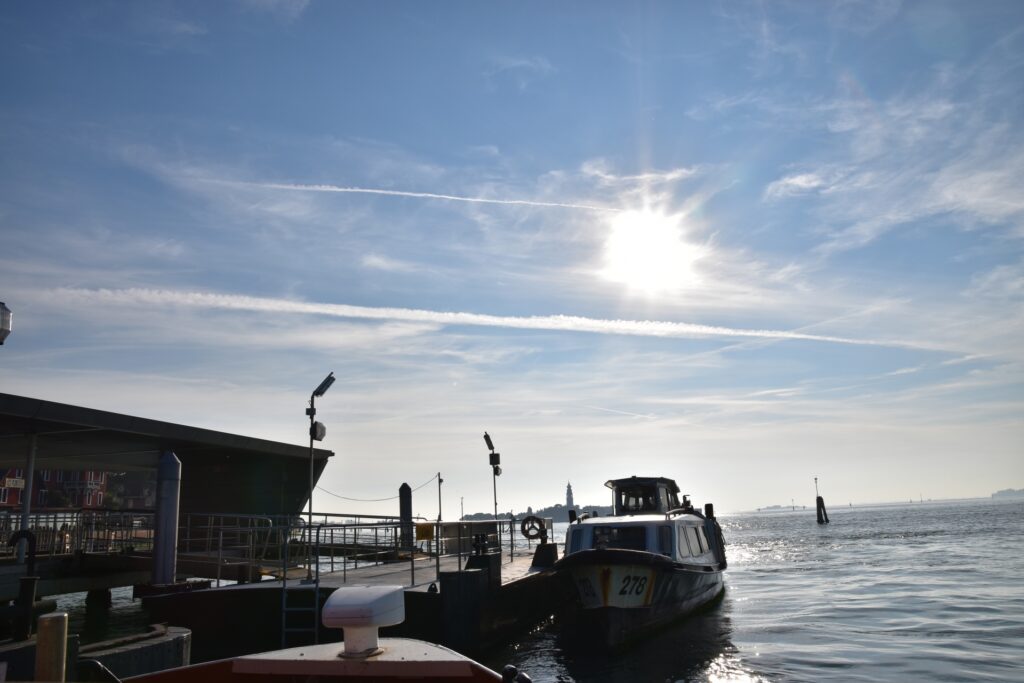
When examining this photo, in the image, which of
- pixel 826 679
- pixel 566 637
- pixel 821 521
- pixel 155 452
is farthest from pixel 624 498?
pixel 821 521

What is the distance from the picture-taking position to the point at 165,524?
16688 mm

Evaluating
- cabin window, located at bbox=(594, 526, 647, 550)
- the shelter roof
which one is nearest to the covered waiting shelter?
the shelter roof

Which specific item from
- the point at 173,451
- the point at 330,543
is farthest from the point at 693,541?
the point at 173,451

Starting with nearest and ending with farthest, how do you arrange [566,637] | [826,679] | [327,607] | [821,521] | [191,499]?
[327,607]
[826,679]
[566,637]
[191,499]
[821,521]

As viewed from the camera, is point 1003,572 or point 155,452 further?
point 1003,572

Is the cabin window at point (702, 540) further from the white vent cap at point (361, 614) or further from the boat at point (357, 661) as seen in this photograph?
the white vent cap at point (361, 614)

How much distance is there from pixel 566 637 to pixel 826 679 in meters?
7.32

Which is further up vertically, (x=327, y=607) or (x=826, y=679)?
(x=327, y=607)

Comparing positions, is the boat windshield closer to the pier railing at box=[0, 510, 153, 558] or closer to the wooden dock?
the wooden dock

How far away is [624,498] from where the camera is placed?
27.5 meters

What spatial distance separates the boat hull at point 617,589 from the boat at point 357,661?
12548 millimetres

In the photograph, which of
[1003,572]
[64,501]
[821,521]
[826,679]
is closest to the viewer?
[826,679]

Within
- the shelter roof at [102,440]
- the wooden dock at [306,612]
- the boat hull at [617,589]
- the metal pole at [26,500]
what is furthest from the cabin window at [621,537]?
the metal pole at [26,500]

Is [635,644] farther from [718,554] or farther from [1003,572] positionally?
[1003,572]
